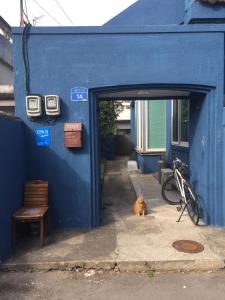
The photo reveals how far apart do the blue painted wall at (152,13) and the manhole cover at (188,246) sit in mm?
5154

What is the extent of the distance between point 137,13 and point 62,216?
525cm

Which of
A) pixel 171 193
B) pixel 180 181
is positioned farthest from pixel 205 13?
pixel 171 193

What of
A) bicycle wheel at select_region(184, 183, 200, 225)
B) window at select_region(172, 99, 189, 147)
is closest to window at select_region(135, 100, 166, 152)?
window at select_region(172, 99, 189, 147)

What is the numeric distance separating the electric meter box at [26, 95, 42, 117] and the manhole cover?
3.22m

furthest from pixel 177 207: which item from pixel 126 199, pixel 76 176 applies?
pixel 76 176

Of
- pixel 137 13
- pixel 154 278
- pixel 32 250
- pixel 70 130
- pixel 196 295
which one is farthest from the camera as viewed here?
pixel 137 13

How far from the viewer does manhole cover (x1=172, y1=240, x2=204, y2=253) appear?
5.86 m

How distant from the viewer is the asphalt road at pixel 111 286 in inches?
184

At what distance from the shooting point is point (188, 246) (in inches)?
238

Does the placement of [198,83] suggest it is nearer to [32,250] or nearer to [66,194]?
[66,194]

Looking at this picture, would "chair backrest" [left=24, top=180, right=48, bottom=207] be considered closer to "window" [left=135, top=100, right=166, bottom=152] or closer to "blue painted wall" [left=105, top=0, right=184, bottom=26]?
"blue painted wall" [left=105, top=0, right=184, bottom=26]

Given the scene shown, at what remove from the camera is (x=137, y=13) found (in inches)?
371

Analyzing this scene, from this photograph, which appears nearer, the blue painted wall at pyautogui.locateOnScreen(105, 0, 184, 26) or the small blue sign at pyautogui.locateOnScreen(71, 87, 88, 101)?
the small blue sign at pyautogui.locateOnScreen(71, 87, 88, 101)

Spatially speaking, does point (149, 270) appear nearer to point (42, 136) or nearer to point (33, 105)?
point (42, 136)
